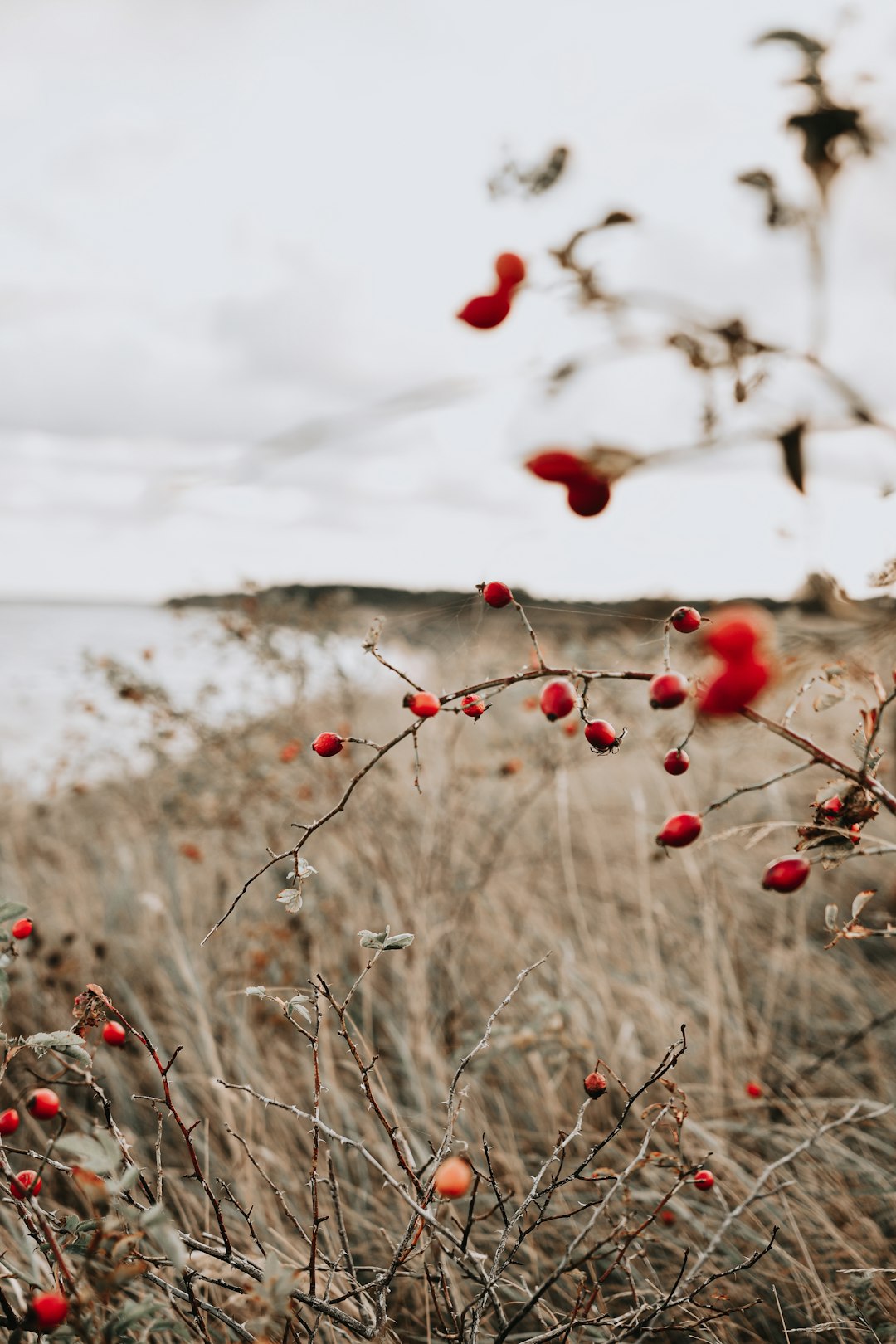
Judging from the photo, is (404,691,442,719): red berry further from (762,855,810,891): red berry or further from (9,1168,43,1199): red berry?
(9,1168,43,1199): red berry

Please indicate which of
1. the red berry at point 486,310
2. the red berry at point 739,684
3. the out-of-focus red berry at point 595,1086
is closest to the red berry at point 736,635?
the red berry at point 739,684

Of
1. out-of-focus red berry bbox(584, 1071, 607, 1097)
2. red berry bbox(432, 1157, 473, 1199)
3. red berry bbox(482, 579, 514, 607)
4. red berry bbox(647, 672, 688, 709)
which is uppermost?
red berry bbox(482, 579, 514, 607)

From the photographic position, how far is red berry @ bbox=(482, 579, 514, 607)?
2.30ft

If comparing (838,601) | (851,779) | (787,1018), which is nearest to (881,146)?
(838,601)

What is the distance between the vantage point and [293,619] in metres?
2.78

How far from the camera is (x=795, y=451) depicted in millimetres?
424

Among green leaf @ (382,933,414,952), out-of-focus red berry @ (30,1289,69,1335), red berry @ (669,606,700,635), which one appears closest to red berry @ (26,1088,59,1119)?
out-of-focus red berry @ (30,1289,69,1335)

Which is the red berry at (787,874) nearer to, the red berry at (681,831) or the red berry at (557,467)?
the red berry at (681,831)

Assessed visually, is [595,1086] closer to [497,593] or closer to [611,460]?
[497,593]

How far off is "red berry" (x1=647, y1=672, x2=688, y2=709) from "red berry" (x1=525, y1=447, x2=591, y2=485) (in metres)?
0.16

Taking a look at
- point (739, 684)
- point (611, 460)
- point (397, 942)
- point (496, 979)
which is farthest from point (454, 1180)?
point (496, 979)

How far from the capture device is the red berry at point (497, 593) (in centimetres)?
70

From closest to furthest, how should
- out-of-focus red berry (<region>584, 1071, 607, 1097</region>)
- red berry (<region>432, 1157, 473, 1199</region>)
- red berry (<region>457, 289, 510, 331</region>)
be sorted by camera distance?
1. red berry (<region>457, 289, 510, 331</region>)
2. red berry (<region>432, 1157, 473, 1199</region>)
3. out-of-focus red berry (<region>584, 1071, 607, 1097</region>)

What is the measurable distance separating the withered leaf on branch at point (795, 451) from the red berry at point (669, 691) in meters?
0.16
